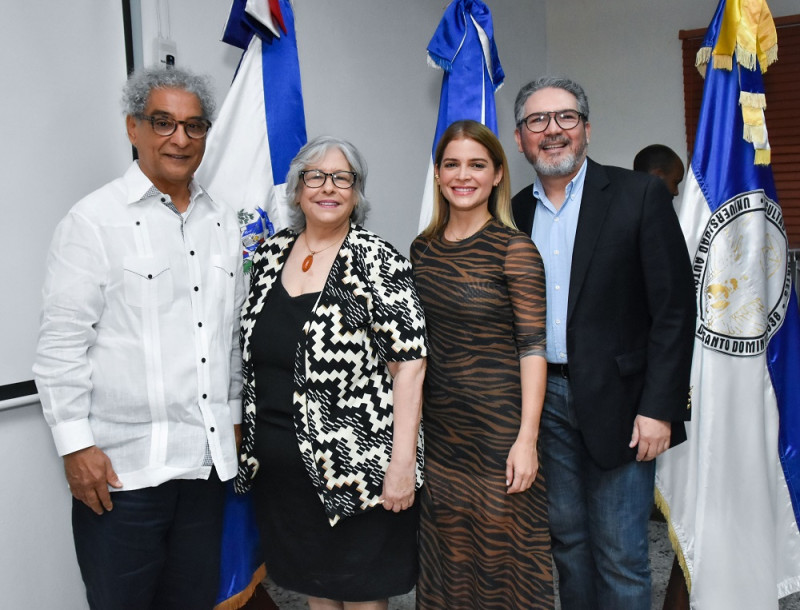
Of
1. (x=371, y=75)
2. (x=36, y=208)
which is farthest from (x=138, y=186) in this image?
(x=371, y=75)

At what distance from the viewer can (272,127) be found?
2.01m

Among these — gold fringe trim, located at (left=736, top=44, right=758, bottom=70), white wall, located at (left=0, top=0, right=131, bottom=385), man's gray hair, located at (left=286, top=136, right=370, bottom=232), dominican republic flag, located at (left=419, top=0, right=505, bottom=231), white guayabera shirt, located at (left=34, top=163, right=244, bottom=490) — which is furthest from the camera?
dominican republic flag, located at (left=419, top=0, right=505, bottom=231)

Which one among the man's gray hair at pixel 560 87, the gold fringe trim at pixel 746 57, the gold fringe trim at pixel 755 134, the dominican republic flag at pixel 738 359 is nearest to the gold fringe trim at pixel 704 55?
the dominican republic flag at pixel 738 359

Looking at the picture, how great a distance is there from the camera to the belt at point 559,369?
63.1 inches

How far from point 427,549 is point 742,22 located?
5.88 ft

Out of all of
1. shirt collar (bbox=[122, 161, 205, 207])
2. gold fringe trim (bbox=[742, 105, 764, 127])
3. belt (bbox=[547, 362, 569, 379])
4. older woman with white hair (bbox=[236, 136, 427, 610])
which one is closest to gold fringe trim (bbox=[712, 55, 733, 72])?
gold fringe trim (bbox=[742, 105, 764, 127])

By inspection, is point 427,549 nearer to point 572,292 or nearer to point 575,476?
point 575,476

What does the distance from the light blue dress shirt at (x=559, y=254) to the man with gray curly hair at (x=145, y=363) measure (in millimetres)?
809

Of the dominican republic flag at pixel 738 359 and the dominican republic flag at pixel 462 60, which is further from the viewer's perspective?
the dominican republic flag at pixel 462 60

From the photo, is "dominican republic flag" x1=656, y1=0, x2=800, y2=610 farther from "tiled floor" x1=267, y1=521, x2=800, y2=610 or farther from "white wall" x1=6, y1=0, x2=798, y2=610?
"white wall" x1=6, y1=0, x2=798, y2=610

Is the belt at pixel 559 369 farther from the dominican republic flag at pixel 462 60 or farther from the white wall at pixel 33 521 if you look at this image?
the white wall at pixel 33 521

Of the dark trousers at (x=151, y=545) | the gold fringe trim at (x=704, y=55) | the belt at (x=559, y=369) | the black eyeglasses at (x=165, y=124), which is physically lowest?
the dark trousers at (x=151, y=545)

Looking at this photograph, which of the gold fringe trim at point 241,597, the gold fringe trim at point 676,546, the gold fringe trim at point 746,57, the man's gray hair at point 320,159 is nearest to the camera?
the man's gray hair at point 320,159

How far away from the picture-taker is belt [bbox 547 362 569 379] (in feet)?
5.26
